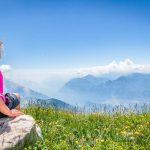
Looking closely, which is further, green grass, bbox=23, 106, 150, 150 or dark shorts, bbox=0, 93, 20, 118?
green grass, bbox=23, 106, 150, 150

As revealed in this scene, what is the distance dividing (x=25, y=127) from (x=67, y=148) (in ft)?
4.43

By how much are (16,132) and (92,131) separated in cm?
433

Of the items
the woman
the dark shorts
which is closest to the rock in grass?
the woman

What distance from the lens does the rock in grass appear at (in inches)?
416

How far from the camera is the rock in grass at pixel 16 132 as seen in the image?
10570mm

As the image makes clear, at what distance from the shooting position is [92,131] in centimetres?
1459

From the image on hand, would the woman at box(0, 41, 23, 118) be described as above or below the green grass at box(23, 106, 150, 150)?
above

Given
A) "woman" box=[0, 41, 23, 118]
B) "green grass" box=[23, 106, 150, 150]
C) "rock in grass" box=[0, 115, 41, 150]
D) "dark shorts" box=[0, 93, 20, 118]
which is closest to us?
"rock in grass" box=[0, 115, 41, 150]

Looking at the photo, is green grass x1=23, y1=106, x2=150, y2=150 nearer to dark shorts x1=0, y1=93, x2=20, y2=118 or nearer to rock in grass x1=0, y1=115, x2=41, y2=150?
rock in grass x1=0, y1=115, x2=41, y2=150

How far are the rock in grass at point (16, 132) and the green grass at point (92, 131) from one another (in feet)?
1.15

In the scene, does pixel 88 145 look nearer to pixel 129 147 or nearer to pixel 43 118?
pixel 129 147

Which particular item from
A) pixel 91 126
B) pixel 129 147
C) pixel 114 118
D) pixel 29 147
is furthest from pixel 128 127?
pixel 29 147

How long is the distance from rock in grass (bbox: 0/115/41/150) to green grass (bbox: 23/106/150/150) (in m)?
0.35

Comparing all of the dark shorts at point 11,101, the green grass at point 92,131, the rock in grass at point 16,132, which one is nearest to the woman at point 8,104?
the dark shorts at point 11,101
